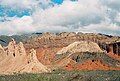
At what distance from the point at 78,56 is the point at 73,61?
6.99m

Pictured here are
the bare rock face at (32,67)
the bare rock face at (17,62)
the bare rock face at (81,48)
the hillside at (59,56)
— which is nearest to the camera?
the bare rock face at (17,62)

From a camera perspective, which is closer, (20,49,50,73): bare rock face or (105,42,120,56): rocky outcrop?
(20,49,50,73): bare rock face

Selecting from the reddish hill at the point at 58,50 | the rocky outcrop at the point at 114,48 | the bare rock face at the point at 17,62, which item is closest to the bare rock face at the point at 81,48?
the reddish hill at the point at 58,50

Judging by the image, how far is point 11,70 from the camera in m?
103

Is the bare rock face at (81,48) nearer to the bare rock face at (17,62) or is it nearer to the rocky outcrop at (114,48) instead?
the rocky outcrop at (114,48)

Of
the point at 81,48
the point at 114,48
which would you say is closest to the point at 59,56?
the point at 81,48

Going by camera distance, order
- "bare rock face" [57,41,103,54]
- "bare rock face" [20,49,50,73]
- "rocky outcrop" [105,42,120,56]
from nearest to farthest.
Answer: "bare rock face" [20,49,50,73] < "bare rock face" [57,41,103,54] < "rocky outcrop" [105,42,120,56]

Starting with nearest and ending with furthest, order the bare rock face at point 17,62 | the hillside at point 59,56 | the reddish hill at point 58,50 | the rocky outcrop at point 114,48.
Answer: the bare rock face at point 17,62 < the hillside at point 59,56 < the reddish hill at point 58,50 < the rocky outcrop at point 114,48

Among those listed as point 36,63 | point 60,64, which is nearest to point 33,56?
point 36,63

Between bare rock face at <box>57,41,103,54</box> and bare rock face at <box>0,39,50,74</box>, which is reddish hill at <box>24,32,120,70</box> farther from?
bare rock face at <box>0,39,50,74</box>

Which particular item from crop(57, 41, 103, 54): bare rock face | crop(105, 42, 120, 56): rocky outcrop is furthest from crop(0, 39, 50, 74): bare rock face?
crop(105, 42, 120, 56): rocky outcrop

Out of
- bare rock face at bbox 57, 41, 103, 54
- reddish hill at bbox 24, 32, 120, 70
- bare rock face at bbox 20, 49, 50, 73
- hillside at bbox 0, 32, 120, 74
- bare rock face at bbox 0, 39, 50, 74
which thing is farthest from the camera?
bare rock face at bbox 57, 41, 103, 54

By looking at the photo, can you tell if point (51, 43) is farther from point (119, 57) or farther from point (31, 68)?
point (31, 68)

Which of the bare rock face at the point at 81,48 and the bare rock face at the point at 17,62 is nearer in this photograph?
the bare rock face at the point at 17,62
